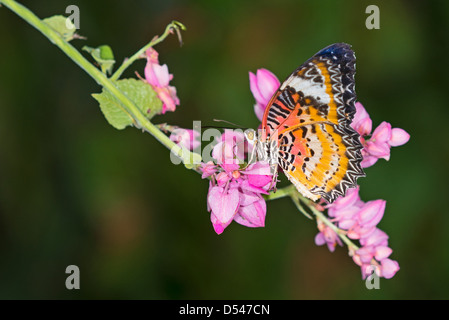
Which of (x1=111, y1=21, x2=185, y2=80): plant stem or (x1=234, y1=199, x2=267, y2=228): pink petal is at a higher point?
(x1=111, y1=21, x2=185, y2=80): plant stem

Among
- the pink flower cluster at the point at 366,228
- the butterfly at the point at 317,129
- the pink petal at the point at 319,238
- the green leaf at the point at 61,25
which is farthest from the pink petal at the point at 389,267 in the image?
the green leaf at the point at 61,25

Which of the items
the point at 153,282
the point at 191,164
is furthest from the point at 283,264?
the point at 191,164

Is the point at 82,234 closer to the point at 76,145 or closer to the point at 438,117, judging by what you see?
the point at 76,145

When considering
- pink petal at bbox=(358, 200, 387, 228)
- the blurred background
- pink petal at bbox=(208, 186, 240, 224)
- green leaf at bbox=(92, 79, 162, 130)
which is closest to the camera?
pink petal at bbox=(208, 186, 240, 224)

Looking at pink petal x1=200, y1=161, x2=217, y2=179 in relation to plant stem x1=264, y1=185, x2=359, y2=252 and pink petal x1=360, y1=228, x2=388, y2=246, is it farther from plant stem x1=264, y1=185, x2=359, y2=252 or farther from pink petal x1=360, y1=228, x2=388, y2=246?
pink petal x1=360, y1=228, x2=388, y2=246

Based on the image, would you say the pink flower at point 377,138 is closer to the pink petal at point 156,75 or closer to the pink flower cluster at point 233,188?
the pink flower cluster at point 233,188

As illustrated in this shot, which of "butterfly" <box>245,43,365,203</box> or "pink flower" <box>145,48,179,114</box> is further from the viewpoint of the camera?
"pink flower" <box>145,48,179,114</box>

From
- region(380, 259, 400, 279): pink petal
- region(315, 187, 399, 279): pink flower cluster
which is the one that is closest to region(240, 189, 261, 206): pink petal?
region(315, 187, 399, 279): pink flower cluster
